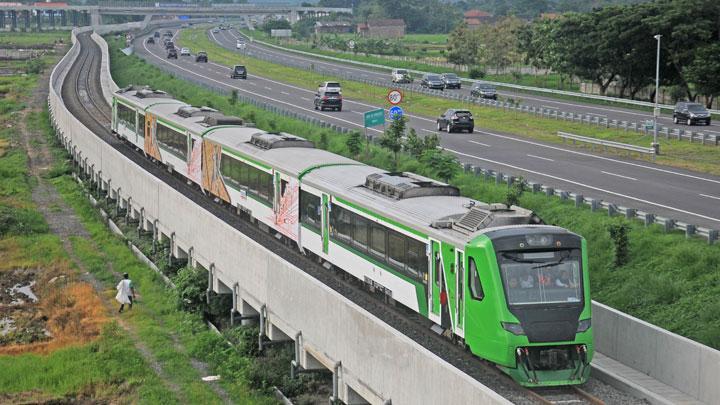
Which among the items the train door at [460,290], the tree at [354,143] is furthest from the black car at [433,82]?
the train door at [460,290]

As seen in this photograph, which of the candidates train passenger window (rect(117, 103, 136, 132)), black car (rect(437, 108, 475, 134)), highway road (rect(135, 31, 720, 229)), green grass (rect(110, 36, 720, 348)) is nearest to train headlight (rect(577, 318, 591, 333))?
green grass (rect(110, 36, 720, 348))

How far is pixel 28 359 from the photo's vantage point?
28109mm

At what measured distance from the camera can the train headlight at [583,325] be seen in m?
20.5

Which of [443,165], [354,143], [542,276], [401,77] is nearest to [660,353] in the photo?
[542,276]

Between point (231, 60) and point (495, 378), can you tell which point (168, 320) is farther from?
point (231, 60)

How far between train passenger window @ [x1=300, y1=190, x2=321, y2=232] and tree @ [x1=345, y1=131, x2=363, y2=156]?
66.0ft

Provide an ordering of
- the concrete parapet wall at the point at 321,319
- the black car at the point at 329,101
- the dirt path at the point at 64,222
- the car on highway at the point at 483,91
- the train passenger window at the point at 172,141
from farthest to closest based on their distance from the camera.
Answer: the car on highway at the point at 483,91 → the black car at the point at 329,101 → the train passenger window at the point at 172,141 → the dirt path at the point at 64,222 → the concrete parapet wall at the point at 321,319

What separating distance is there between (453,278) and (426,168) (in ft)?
75.6

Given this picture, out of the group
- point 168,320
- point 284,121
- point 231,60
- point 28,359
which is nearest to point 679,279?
point 168,320

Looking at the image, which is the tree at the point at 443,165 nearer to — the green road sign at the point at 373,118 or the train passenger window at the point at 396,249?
the green road sign at the point at 373,118

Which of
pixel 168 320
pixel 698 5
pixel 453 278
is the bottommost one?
pixel 168 320

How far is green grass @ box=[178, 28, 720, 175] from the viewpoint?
49500mm

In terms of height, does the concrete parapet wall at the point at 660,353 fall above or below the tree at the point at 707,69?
below

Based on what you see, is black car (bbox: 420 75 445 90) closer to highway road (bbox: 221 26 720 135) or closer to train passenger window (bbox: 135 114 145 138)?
highway road (bbox: 221 26 720 135)
